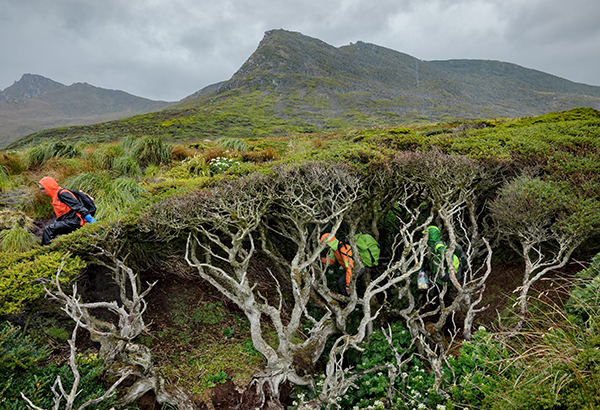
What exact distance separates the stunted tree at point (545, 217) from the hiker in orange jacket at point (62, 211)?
314 inches

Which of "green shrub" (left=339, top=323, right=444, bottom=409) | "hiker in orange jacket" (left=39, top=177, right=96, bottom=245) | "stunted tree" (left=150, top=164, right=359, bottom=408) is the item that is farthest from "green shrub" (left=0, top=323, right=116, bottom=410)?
"green shrub" (left=339, top=323, right=444, bottom=409)

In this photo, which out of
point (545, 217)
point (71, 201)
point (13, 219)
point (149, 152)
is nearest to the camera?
point (545, 217)

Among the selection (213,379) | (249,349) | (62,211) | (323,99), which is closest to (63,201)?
(62,211)

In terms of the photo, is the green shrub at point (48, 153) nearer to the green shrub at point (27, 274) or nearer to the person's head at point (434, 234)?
the green shrub at point (27, 274)

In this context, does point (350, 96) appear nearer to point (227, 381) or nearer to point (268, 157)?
point (268, 157)

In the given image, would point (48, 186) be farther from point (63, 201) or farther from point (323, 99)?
point (323, 99)

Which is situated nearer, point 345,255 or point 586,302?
point 586,302

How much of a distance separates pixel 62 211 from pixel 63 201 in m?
0.28

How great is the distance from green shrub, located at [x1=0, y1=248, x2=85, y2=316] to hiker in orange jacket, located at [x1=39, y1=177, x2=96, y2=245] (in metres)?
1.24

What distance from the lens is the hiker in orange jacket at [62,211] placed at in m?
5.24

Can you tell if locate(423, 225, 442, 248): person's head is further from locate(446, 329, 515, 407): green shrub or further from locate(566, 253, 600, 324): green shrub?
locate(566, 253, 600, 324): green shrub

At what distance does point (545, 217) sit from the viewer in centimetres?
464

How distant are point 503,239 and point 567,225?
1.83 m

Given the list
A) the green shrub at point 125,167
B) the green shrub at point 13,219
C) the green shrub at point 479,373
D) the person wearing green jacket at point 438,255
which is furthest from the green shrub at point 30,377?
the green shrub at point 125,167
